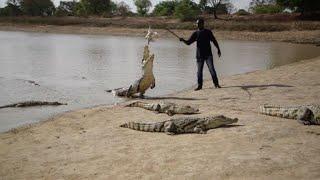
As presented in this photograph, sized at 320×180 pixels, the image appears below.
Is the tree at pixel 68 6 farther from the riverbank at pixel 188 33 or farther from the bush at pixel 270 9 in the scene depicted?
the bush at pixel 270 9

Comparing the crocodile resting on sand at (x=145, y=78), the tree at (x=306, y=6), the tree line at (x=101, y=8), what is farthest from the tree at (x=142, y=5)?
the crocodile resting on sand at (x=145, y=78)

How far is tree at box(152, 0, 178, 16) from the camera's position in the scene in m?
73.9

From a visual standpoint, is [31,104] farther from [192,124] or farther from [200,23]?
[192,124]

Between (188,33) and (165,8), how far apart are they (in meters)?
31.7

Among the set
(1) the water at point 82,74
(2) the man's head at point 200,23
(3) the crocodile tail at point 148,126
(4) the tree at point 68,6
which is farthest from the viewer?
(4) the tree at point 68,6

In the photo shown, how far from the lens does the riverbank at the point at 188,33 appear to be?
126 ft

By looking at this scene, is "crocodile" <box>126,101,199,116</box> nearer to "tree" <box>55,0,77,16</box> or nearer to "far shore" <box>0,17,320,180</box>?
"far shore" <box>0,17,320,180</box>

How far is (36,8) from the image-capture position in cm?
8406

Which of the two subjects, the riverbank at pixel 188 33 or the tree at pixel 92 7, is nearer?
the riverbank at pixel 188 33

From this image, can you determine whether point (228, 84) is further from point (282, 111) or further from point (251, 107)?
point (282, 111)

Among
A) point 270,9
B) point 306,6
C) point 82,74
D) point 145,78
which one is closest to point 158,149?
point 145,78

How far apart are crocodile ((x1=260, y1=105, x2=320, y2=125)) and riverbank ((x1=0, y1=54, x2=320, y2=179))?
0.18 m

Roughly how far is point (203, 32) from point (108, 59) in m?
13.0

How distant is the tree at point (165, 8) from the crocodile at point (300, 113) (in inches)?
2594
